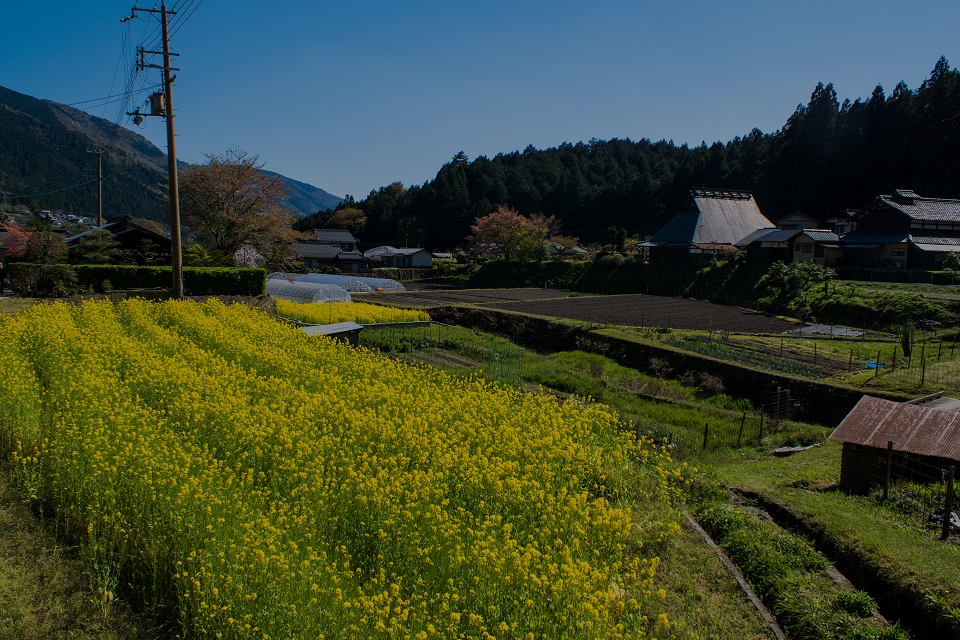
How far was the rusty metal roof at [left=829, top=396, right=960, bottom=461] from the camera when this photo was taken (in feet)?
27.2

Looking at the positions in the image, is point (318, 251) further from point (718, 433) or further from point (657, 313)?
point (718, 433)

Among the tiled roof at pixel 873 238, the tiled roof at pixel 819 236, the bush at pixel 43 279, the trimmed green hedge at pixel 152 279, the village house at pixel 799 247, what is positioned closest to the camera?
the bush at pixel 43 279

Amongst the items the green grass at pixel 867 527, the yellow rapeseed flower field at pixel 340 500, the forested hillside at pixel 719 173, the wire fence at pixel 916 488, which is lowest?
the green grass at pixel 867 527

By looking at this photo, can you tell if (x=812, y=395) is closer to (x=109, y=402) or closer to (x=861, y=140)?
(x=109, y=402)

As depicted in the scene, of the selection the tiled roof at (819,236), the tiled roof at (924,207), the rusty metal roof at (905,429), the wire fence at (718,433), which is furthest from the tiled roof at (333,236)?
the rusty metal roof at (905,429)

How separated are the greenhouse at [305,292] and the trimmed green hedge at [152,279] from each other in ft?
20.4

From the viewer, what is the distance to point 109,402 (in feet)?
25.7

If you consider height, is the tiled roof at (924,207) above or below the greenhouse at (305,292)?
above

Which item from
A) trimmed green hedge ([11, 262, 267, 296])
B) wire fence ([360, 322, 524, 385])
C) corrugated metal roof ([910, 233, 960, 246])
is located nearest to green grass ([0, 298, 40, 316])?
trimmed green hedge ([11, 262, 267, 296])

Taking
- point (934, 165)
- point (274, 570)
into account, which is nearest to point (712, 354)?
point (274, 570)

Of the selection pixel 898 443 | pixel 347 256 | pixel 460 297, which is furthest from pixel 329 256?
pixel 898 443

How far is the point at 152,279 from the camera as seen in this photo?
2261 centimetres

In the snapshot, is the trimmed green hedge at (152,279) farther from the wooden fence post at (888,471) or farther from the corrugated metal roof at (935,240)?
the corrugated metal roof at (935,240)

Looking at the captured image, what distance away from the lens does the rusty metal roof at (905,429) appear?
830cm
